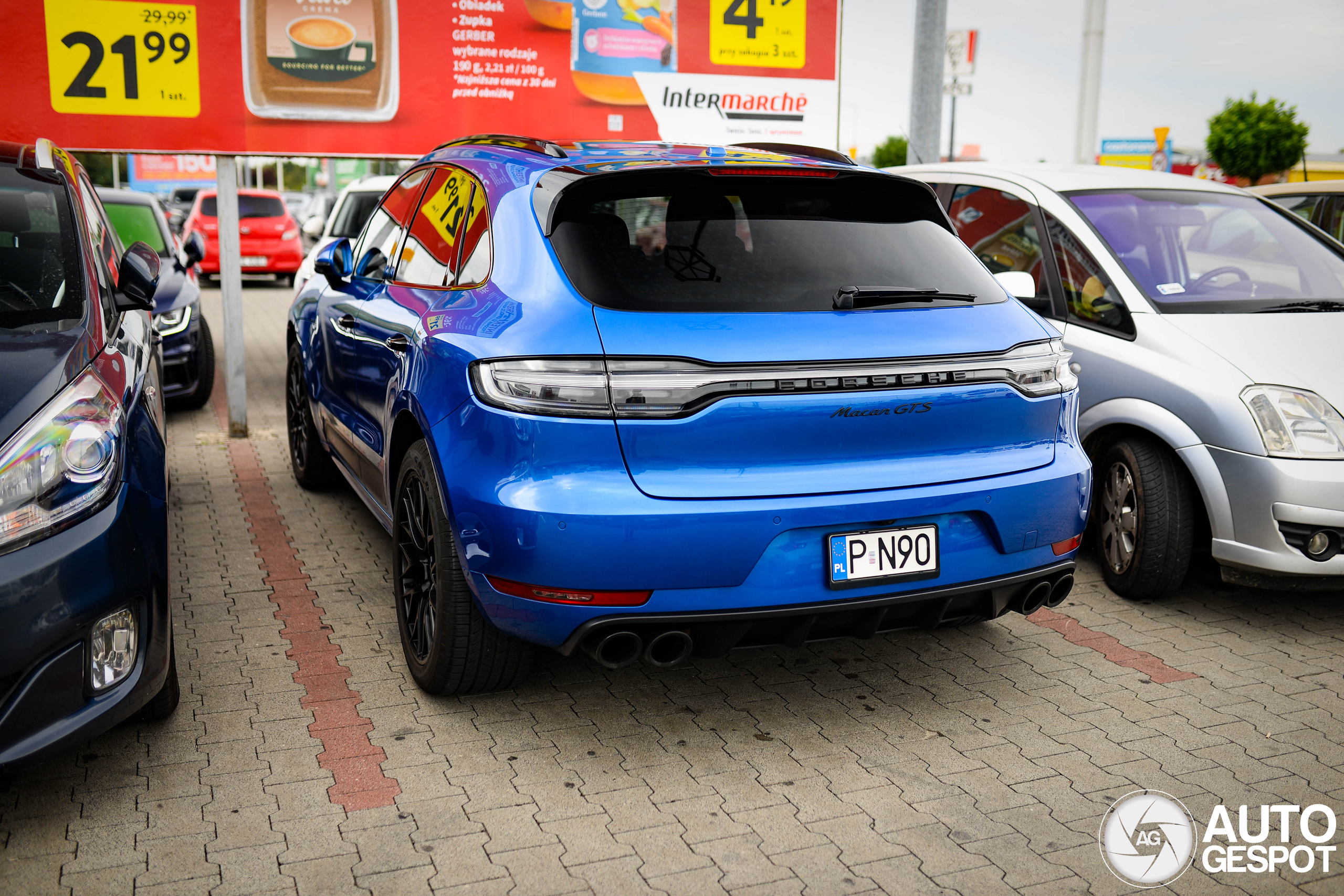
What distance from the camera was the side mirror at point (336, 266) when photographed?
16.4 ft

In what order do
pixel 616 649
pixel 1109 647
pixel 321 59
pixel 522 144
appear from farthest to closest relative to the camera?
pixel 321 59 → pixel 1109 647 → pixel 522 144 → pixel 616 649

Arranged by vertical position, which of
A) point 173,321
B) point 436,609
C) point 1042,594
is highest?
point 173,321

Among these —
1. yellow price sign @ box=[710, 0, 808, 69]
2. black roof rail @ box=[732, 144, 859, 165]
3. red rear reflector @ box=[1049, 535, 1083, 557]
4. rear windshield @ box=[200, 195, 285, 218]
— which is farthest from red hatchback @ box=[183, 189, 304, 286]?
red rear reflector @ box=[1049, 535, 1083, 557]

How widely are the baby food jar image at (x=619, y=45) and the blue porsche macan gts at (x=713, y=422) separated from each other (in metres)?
4.78

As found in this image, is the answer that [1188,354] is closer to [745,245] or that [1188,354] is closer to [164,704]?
[745,245]

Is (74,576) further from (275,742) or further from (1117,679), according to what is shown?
(1117,679)

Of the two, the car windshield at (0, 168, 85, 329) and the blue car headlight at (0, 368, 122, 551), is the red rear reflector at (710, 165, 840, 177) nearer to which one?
the blue car headlight at (0, 368, 122, 551)

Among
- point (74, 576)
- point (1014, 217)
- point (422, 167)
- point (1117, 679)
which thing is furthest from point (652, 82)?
point (74, 576)

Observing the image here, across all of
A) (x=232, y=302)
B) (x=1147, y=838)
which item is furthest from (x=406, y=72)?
(x=1147, y=838)

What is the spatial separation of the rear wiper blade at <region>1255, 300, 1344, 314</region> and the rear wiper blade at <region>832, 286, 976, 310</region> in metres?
2.27

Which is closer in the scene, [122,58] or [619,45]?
[122,58]

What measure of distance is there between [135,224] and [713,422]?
8430mm

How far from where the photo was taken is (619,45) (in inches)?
328

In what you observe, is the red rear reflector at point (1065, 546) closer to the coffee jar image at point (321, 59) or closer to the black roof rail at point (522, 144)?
the black roof rail at point (522, 144)
